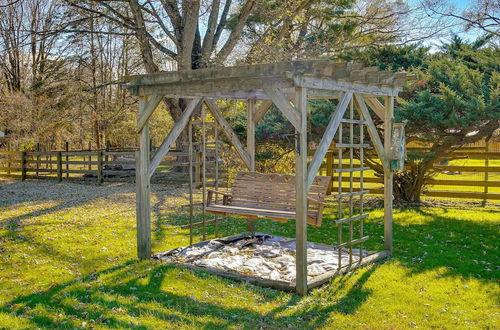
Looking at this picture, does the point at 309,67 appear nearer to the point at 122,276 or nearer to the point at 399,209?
the point at 122,276

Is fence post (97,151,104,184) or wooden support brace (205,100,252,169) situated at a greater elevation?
wooden support brace (205,100,252,169)

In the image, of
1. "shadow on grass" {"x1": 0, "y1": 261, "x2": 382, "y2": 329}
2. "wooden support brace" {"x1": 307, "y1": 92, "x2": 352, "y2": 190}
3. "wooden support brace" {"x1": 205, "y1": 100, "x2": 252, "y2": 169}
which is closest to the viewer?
"shadow on grass" {"x1": 0, "y1": 261, "x2": 382, "y2": 329}

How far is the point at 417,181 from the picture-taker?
13.1 meters

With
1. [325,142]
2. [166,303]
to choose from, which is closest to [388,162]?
[325,142]

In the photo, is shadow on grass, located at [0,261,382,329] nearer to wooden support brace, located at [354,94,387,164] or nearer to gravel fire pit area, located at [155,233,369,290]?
gravel fire pit area, located at [155,233,369,290]

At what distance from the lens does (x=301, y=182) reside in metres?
5.89

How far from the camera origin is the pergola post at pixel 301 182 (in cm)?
→ 580

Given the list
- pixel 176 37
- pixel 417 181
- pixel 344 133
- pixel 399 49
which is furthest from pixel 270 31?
pixel 417 181

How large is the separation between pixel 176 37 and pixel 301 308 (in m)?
13.4

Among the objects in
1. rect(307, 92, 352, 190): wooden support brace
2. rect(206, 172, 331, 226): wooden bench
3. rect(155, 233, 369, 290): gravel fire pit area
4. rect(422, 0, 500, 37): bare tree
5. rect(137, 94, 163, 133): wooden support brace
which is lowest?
rect(155, 233, 369, 290): gravel fire pit area

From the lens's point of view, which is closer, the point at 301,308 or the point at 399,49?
the point at 301,308

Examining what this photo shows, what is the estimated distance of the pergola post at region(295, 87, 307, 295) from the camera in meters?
5.80

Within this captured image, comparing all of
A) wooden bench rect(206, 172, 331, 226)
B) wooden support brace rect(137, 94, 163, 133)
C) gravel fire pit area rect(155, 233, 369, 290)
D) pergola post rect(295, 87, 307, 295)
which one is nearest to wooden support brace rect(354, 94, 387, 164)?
wooden bench rect(206, 172, 331, 226)

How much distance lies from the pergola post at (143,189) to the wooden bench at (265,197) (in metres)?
1.07
